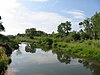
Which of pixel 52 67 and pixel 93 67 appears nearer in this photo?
pixel 93 67

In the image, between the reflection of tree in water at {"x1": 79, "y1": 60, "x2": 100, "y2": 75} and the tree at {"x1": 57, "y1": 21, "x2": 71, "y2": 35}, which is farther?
the tree at {"x1": 57, "y1": 21, "x2": 71, "y2": 35}

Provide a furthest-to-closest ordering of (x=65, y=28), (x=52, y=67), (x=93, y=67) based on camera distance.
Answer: (x=65, y=28)
(x=52, y=67)
(x=93, y=67)

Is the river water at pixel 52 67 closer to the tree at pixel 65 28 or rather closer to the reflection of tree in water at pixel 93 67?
the reflection of tree in water at pixel 93 67

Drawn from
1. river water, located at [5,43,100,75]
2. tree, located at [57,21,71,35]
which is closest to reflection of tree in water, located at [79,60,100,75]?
river water, located at [5,43,100,75]

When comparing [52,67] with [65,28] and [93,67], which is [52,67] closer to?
[93,67]

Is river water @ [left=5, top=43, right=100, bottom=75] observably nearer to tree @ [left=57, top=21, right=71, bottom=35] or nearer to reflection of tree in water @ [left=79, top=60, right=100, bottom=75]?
reflection of tree in water @ [left=79, top=60, right=100, bottom=75]

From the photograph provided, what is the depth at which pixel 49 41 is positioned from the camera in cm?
7069

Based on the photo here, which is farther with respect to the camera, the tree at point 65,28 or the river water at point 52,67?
the tree at point 65,28

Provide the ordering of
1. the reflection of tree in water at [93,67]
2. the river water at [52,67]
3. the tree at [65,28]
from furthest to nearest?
the tree at [65,28] → the reflection of tree in water at [93,67] → the river water at [52,67]

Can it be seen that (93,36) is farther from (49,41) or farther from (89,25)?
(49,41)

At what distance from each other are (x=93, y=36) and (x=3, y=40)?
117 ft

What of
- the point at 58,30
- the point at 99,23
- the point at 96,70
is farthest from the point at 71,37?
the point at 96,70

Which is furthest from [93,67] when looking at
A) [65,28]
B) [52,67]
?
[65,28]

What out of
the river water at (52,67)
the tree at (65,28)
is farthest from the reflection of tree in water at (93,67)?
the tree at (65,28)
